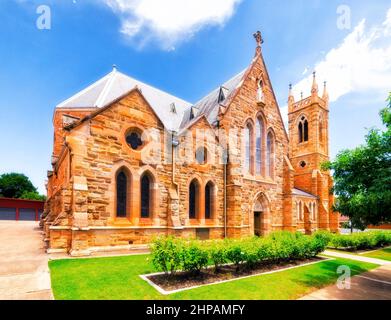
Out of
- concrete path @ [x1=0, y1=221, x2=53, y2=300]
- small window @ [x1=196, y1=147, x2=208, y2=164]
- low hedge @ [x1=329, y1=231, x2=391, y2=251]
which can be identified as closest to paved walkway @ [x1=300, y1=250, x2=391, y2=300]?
low hedge @ [x1=329, y1=231, x2=391, y2=251]

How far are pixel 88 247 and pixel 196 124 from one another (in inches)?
446

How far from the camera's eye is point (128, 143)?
1458 centimetres

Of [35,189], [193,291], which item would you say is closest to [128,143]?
[193,291]

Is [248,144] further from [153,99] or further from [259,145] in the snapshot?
[153,99]

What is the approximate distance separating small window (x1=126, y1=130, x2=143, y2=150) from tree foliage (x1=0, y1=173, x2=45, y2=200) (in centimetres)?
6508

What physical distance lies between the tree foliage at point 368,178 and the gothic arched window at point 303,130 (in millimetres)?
30914

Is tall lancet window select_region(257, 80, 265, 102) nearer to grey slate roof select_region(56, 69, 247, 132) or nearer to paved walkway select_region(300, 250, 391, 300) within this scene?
grey slate roof select_region(56, 69, 247, 132)

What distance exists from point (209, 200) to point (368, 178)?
11.5 metres

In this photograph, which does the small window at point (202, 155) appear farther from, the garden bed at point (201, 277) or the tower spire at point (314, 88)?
the tower spire at point (314, 88)

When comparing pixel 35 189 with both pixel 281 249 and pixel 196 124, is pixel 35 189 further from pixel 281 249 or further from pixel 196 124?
pixel 281 249

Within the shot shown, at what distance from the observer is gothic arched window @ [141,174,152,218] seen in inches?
589

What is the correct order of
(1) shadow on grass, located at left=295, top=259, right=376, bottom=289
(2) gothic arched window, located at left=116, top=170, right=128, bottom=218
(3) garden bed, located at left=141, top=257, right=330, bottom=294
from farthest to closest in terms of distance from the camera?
(2) gothic arched window, located at left=116, top=170, right=128, bottom=218 < (1) shadow on grass, located at left=295, top=259, right=376, bottom=289 < (3) garden bed, located at left=141, top=257, right=330, bottom=294

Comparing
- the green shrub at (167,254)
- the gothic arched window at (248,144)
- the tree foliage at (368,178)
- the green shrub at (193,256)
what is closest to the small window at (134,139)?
the green shrub at (167,254)

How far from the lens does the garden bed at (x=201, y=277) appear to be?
24.2 ft
